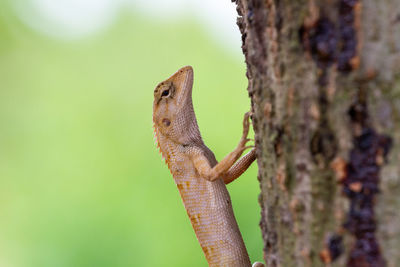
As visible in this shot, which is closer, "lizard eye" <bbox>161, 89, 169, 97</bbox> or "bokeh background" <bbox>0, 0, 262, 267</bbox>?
"lizard eye" <bbox>161, 89, 169, 97</bbox>

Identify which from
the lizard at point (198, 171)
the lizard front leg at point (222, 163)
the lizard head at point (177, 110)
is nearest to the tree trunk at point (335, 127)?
the lizard front leg at point (222, 163)

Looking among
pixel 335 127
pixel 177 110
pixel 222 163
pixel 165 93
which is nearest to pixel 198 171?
pixel 222 163

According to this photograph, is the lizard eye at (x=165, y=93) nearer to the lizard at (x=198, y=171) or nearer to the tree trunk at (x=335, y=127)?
the lizard at (x=198, y=171)

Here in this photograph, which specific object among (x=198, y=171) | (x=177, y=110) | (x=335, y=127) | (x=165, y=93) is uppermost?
(x=165, y=93)

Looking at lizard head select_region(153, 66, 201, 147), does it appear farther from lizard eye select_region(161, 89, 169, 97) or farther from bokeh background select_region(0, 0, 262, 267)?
bokeh background select_region(0, 0, 262, 267)

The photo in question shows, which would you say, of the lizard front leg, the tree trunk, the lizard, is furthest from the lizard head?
the tree trunk

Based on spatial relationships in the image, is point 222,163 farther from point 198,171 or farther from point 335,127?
point 335,127

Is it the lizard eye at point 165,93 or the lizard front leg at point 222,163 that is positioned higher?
the lizard eye at point 165,93
